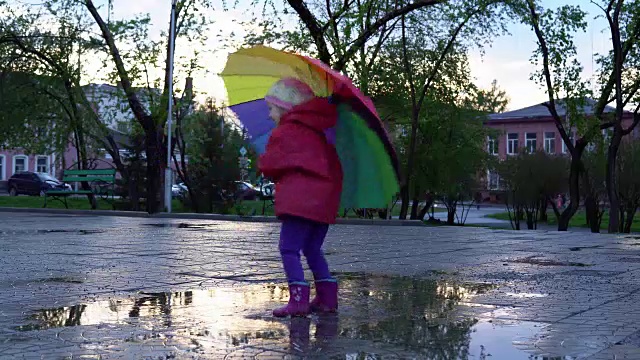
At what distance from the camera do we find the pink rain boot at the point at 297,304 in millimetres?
5480

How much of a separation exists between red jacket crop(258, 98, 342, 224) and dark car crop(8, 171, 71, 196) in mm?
51228

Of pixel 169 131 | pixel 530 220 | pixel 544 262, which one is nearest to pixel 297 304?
pixel 544 262

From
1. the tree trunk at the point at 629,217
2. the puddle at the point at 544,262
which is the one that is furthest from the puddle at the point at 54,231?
the tree trunk at the point at 629,217

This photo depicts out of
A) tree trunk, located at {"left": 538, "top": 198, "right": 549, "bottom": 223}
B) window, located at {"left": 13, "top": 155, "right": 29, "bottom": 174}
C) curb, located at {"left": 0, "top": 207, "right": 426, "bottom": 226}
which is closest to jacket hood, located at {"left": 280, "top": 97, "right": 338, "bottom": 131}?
curb, located at {"left": 0, "top": 207, "right": 426, "bottom": 226}

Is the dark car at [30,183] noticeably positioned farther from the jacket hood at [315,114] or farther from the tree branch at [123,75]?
the jacket hood at [315,114]

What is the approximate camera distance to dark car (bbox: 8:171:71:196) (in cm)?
5508

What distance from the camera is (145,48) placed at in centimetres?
3170

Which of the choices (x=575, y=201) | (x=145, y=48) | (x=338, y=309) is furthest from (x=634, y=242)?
(x=145, y=48)

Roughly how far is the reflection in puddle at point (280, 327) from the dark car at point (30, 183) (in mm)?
50754

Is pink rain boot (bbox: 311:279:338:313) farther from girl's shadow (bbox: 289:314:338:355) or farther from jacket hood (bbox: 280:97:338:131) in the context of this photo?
jacket hood (bbox: 280:97:338:131)

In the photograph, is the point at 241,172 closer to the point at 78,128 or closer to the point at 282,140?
the point at 78,128

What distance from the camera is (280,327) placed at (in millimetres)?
5066

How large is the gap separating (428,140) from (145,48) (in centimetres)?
1248

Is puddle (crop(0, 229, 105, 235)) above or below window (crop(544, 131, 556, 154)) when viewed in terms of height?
below
